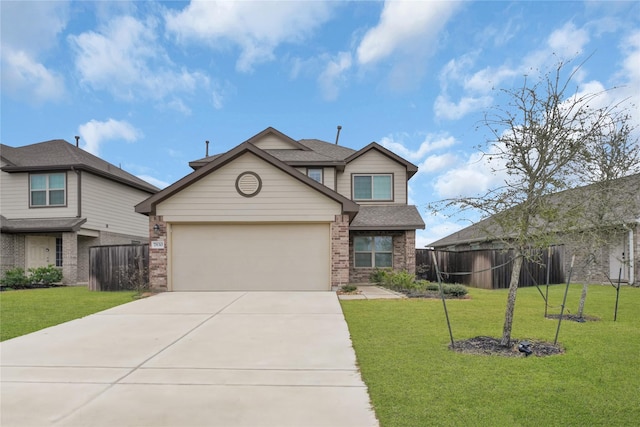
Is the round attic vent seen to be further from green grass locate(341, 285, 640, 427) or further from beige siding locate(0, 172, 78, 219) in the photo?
beige siding locate(0, 172, 78, 219)

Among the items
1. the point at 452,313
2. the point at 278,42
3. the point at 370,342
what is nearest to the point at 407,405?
the point at 370,342

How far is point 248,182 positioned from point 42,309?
6.65 metres

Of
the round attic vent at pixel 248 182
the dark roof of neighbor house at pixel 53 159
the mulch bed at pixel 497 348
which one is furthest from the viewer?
the dark roof of neighbor house at pixel 53 159

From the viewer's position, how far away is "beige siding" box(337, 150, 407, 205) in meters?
18.8

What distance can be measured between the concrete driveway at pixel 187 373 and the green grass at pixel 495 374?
42 centimetres

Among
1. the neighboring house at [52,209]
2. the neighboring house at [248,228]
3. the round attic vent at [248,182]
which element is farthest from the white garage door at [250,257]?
the neighboring house at [52,209]

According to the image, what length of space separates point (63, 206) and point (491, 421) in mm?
20370

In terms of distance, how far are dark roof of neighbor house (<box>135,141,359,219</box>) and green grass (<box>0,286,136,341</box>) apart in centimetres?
305

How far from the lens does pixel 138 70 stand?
1416cm

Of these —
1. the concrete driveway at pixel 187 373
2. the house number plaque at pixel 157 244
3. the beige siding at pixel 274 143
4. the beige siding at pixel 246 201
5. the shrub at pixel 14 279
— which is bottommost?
the shrub at pixel 14 279

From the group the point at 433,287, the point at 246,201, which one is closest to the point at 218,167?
the point at 246,201

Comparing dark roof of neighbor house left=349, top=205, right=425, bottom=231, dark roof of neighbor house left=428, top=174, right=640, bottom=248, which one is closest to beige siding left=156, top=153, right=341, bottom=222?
dark roof of neighbor house left=349, top=205, right=425, bottom=231

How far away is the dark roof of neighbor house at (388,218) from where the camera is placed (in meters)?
16.8

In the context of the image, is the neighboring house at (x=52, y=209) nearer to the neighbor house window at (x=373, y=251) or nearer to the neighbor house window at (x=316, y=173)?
the neighbor house window at (x=316, y=173)
